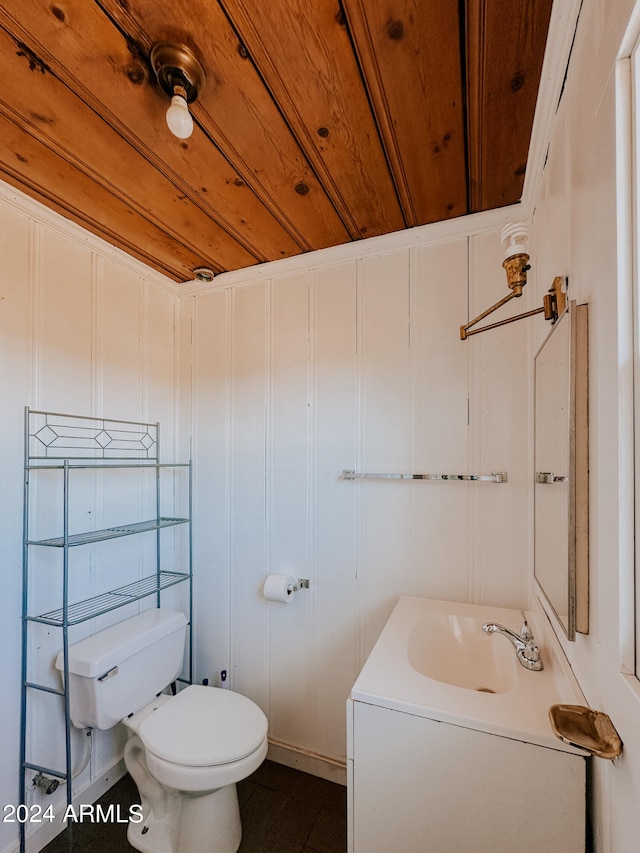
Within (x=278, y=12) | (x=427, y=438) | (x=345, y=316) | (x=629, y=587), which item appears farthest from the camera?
(x=345, y=316)

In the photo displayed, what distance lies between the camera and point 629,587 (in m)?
0.55

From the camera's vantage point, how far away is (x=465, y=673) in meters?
1.31

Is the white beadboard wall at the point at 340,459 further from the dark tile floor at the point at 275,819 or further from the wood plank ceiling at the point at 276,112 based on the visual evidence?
the wood plank ceiling at the point at 276,112

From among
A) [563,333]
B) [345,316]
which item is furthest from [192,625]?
[563,333]

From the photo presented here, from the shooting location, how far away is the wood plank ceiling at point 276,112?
88 centimetres

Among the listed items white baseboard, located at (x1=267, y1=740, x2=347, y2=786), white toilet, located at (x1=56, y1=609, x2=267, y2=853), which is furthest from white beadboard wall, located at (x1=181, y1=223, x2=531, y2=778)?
white toilet, located at (x1=56, y1=609, x2=267, y2=853)

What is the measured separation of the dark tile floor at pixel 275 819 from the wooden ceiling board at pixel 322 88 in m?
2.38

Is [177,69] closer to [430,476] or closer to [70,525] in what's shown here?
[430,476]

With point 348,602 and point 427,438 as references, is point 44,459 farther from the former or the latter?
point 427,438

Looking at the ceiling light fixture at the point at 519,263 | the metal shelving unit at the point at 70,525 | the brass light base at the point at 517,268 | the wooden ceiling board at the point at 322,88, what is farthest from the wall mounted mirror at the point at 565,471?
the metal shelving unit at the point at 70,525

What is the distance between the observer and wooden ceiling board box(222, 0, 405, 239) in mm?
870

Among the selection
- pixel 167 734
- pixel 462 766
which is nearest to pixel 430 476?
pixel 462 766

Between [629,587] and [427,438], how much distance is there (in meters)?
1.08

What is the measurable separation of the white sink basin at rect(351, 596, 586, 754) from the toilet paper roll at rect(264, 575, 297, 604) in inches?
19.8
